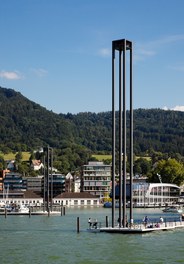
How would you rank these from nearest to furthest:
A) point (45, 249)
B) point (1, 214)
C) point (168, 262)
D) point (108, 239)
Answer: point (168, 262) < point (45, 249) < point (108, 239) < point (1, 214)

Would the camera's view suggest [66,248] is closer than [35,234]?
Yes

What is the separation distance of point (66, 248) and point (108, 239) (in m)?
5.29

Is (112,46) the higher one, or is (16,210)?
(112,46)

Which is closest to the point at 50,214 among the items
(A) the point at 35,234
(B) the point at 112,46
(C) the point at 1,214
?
(C) the point at 1,214

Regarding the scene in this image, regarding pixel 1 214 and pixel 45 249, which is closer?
pixel 45 249

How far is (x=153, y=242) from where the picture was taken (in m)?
58.0

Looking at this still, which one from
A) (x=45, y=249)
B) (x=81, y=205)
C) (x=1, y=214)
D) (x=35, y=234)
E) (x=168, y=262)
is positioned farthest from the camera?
(x=81, y=205)

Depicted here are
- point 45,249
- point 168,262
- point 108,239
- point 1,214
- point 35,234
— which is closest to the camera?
point 168,262

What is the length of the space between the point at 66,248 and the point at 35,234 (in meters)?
15.8

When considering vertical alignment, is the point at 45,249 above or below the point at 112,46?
below

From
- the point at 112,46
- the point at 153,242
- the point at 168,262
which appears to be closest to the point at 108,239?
the point at 153,242

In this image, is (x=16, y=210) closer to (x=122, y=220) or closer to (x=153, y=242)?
(x=122, y=220)

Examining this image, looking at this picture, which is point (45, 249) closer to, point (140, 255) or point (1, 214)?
point (140, 255)

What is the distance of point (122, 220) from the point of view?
6550cm
